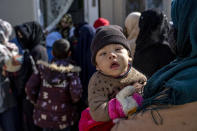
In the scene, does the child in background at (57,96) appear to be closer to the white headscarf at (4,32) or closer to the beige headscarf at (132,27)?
the beige headscarf at (132,27)

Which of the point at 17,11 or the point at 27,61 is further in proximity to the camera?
the point at 17,11

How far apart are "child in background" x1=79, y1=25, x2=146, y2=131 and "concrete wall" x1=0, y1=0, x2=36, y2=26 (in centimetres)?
477

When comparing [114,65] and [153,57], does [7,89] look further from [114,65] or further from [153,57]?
[114,65]

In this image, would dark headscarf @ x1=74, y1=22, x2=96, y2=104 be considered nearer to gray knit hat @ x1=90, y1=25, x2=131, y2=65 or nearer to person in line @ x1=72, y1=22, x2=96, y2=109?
person in line @ x1=72, y1=22, x2=96, y2=109

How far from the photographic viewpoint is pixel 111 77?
158 centimetres

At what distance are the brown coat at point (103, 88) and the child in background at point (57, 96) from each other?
1.54 metres

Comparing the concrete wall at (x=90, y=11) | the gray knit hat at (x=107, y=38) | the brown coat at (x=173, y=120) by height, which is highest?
the gray knit hat at (x=107, y=38)

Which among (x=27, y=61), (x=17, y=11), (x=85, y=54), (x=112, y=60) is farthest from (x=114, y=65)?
(x=17, y=11)

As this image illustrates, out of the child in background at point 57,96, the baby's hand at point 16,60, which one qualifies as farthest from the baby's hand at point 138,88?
the baby's hand at point 16,60

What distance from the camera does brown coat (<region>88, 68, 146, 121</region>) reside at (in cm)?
146

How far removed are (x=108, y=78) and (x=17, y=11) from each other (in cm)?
521

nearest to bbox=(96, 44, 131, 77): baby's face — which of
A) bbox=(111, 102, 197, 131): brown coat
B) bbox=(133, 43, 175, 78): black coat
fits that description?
bbox=(111, 102, 197, 131): brown coat

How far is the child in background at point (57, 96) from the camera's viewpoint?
10.2ft

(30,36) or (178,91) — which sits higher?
(178,91)
